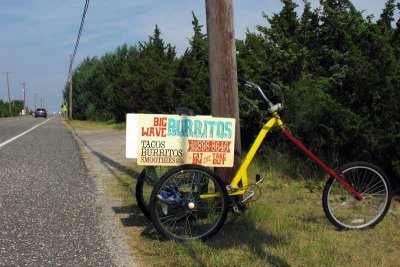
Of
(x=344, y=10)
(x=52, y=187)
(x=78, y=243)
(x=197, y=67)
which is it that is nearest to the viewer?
(x=78, y=243)

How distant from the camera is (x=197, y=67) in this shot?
17594mm

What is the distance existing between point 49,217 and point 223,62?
103 inches

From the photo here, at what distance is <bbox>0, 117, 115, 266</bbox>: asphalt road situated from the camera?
4.13m

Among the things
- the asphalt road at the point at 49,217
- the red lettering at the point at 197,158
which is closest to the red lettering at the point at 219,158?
the red lettering at the point at 197,158

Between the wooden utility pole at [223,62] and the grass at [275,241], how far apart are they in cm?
79

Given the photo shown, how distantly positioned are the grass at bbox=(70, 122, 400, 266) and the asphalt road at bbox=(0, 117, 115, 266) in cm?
39

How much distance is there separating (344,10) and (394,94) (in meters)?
3.26

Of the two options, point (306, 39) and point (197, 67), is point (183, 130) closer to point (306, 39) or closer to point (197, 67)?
point (306, 39)

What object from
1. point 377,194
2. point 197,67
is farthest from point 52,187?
point 197,67

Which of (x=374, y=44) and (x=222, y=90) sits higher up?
(x=374, y=44)

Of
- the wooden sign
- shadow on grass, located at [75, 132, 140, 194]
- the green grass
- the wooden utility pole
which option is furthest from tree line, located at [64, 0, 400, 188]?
the green grass

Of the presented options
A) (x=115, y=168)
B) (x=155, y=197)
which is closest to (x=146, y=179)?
(x=155, y=197)

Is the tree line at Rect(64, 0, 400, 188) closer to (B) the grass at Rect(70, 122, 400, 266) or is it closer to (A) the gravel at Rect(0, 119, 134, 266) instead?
(B) the grass at Rect(70, 122, 400, 266)

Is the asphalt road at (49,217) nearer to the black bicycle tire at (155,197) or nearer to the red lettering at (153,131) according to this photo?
the black bicycle tire at (155,197)
